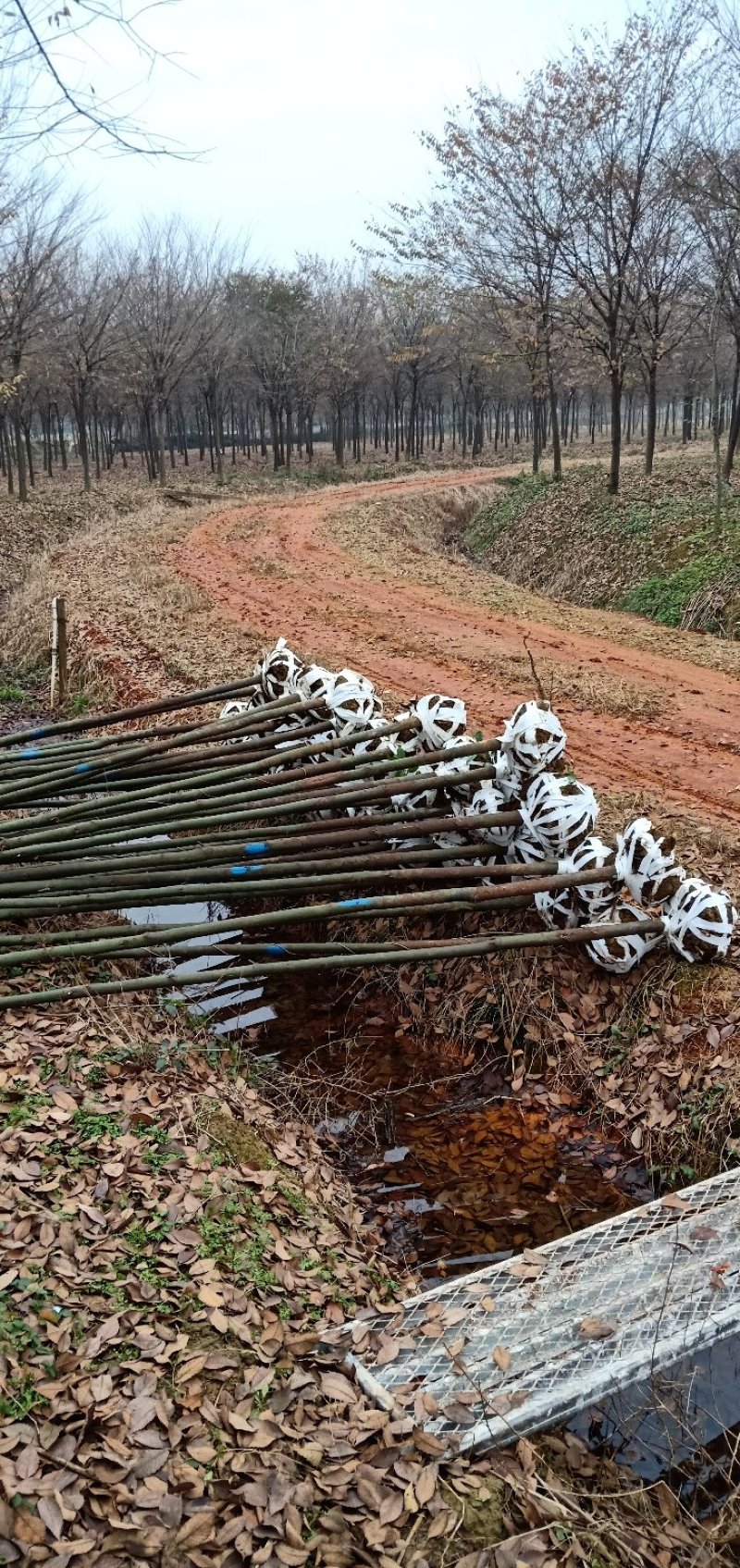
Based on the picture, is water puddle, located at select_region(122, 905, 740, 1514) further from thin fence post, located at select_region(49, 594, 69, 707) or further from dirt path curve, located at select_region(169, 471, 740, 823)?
thin fence post, located at select_region(49, 594, 69, 707)

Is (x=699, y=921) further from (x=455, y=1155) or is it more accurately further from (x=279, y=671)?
(x=279, y=671)

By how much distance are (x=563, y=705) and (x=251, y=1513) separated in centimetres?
774

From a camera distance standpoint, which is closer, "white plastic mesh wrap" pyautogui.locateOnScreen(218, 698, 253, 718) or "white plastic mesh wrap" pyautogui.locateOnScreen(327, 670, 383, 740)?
"white plastic mesh wrap" pyautogui.locateOnScreen(327, 670, 383, 740)

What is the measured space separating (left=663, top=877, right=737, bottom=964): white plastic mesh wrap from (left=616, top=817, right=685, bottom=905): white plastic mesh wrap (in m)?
0.07

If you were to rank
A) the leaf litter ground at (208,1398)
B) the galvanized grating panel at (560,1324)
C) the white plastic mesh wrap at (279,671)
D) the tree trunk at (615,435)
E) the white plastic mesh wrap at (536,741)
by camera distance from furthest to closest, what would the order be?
the tree trunk at (615,435)
the white plastic mesh wrap at (279,671)
the white plastic mesh wrap at (536,741)
the galvanized grating panel at (560,1324)
the leaf litter ground at (208,1398)

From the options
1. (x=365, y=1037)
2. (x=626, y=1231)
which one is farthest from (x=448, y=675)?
(x=626, y=1231)

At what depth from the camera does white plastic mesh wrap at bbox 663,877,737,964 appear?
17.9 feet

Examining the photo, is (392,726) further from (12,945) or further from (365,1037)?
(12,945)

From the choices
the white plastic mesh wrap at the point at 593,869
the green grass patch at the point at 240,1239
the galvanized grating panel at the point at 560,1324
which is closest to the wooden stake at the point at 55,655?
the white plastic mesh wrap at the point at 593,869

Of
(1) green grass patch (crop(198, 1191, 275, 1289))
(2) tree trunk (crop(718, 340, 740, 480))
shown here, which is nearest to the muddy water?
(1) green grass patch (crop(198, 1191, 275, 1289))

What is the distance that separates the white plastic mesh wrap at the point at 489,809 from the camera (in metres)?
6.16

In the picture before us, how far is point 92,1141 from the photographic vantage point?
4.41m

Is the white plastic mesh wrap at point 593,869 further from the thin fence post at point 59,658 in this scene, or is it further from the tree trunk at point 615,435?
the tree trunk at point 615,435

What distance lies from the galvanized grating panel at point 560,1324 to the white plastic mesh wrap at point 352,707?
12.2 ft
